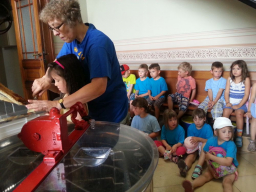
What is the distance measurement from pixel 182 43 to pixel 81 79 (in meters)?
2.44

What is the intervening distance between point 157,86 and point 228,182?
5.75 feet

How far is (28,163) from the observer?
0.81 metres

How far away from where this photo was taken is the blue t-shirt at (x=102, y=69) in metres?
0.96

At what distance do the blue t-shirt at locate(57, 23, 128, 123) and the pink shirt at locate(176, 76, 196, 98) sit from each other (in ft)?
6.49

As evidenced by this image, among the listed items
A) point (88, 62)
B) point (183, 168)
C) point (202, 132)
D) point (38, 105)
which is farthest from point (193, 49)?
point (38, 105)

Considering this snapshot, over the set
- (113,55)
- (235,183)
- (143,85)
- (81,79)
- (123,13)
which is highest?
(123,13)

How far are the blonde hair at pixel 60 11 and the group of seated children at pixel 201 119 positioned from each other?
1.52m

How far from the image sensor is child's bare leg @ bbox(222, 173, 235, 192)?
1731 millimetres

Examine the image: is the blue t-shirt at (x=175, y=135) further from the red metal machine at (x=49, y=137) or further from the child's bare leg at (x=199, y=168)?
the red metal machine at (x=49, y=137)

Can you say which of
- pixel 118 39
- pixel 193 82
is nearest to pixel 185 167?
pixel 193 82

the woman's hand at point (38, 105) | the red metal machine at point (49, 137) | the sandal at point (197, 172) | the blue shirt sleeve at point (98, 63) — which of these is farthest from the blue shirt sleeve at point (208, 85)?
the red metal machine at point (49, 137)

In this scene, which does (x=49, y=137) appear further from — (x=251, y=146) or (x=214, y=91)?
(x=214, y=91)

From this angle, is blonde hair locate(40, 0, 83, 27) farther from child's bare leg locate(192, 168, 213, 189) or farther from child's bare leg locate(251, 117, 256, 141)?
child's bare leg locate(251, 117, 256, 141)

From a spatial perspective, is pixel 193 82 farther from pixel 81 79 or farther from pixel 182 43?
pixel 81 79
